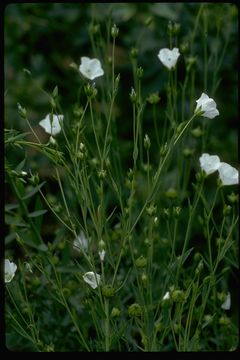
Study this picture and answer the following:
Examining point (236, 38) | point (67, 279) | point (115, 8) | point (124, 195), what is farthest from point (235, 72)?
point (67, 279)

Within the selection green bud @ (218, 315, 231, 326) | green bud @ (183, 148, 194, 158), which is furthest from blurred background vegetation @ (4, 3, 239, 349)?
green bud @ (218, 315, 231, 326)

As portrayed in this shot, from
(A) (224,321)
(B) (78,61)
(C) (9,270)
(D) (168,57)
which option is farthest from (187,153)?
(B) (78,61)

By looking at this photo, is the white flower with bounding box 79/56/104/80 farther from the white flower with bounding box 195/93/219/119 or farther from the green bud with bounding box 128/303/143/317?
the green bud with bounding box 128/303/143/317

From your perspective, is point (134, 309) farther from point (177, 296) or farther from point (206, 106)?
point (206, 106)

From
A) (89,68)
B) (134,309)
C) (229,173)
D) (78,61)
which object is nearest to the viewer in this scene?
(134,309)

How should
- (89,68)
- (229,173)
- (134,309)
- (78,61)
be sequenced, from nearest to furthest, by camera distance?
(134,309) → (229,173) → (89,68) → (78,61)

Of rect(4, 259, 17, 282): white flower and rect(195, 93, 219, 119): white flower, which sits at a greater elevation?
rect(195, 93, 219, 119): white flower

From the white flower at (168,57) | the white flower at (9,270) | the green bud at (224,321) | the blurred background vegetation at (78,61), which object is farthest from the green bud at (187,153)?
the blurred background vegetation at (78,61)

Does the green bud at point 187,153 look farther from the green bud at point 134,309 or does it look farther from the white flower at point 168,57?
the green bud at point 134,309
